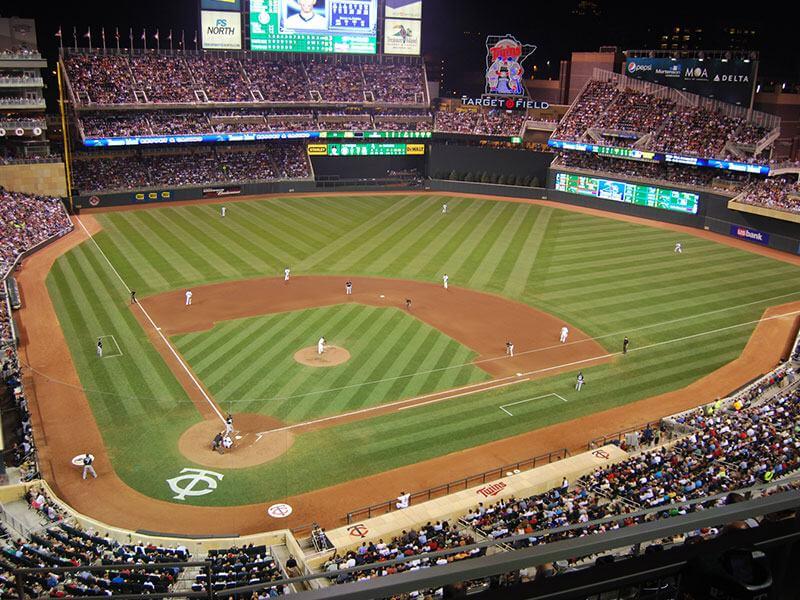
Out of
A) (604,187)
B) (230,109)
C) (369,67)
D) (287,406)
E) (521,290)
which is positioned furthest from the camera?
(369,67)

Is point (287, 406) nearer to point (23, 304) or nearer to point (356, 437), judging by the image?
point (356, 437)

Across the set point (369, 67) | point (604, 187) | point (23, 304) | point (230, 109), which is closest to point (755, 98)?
point (604, 187)

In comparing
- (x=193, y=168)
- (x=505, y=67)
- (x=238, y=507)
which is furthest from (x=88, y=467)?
(x=505, y=67)

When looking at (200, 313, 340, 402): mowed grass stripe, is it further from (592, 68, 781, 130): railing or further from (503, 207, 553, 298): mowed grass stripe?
(592, 68, 781, 130): railing

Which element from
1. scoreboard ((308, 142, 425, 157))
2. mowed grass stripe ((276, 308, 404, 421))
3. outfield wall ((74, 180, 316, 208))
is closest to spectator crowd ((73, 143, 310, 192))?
outfield wall ((74, 180, 316, 208))

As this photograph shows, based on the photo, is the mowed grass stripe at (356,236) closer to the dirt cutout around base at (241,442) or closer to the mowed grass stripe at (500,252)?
the mowed grass stripe at (500,252)
